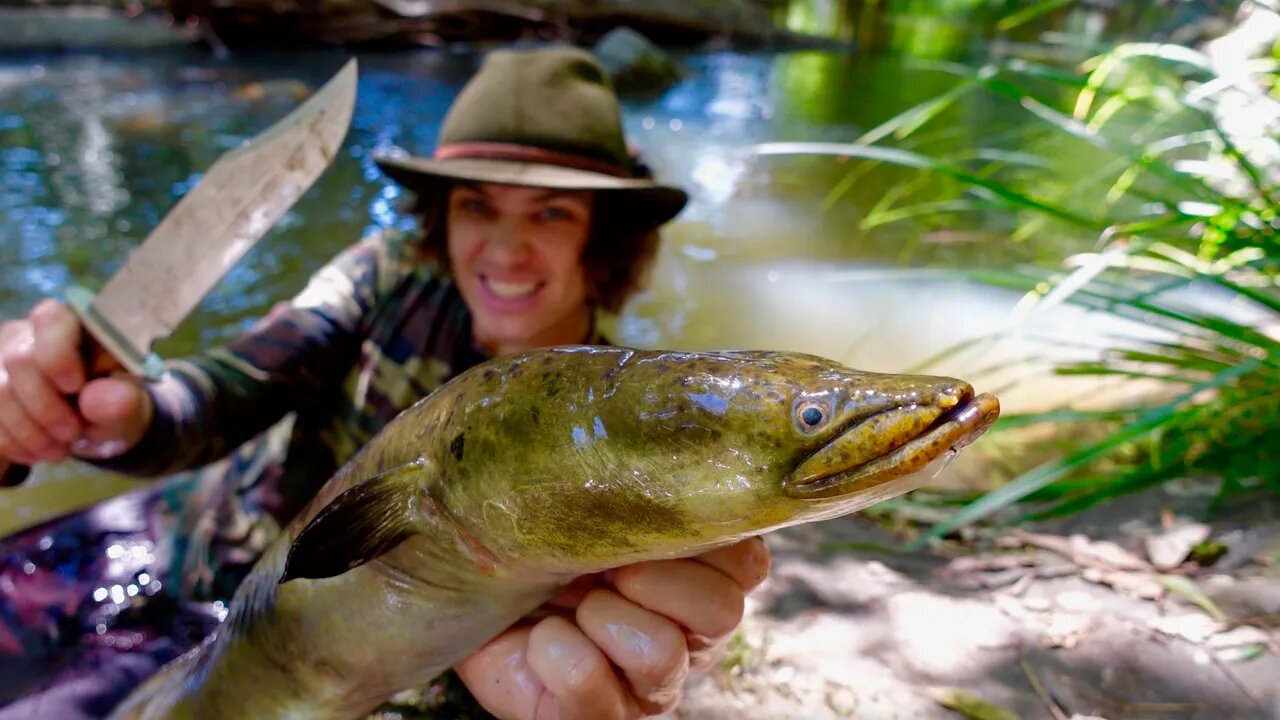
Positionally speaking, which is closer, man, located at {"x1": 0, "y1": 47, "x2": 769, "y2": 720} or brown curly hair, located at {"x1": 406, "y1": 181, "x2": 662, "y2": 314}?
man, located at {"x1": 0, "y1": 47, "x2": 769, "y2": 720}

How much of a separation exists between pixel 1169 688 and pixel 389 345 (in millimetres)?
2385

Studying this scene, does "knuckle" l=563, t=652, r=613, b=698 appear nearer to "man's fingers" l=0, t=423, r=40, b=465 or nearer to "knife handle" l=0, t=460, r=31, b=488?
"man's fingers" l=0, t=423, r=40, b=465

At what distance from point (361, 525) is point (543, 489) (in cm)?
33

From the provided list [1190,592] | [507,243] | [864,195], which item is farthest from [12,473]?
[864,195]

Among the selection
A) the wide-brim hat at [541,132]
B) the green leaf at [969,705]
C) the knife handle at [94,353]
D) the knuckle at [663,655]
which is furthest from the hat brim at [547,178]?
the green leaf at [969,705]

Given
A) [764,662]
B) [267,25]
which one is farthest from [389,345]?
[267,25]

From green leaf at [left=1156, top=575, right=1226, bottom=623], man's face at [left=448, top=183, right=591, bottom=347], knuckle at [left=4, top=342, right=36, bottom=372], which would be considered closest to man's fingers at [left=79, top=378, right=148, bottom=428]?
knuckle at [left=4, top=342, right=36, bottom=372]

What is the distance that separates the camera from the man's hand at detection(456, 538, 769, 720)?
1.26 meters

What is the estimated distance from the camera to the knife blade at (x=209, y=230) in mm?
1711

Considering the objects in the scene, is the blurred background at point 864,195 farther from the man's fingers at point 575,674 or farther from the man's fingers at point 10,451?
the man's fingers at point 10,451

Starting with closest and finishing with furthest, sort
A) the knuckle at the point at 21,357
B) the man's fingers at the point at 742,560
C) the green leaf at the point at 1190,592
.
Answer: the man's fingers at the point at 742,560, the knuckle at the point at 21,357, the green leaf at the point at 1190,592

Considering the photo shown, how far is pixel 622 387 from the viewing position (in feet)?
3.53

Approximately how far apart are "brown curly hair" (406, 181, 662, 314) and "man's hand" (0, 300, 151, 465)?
44.6 inches

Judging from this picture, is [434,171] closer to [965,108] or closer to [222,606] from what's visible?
[222,606]
